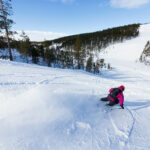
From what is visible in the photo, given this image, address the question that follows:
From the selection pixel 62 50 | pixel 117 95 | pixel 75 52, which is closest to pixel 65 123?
pixel 117 95

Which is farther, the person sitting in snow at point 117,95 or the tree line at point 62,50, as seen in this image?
the tree line at point 62,50

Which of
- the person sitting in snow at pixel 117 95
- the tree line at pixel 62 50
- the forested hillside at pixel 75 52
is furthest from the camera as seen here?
the forested hillside at pixel 75 52

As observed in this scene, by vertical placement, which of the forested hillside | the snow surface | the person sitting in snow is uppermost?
the forested hillside

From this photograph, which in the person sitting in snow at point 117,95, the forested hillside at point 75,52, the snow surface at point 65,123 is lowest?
the snow surface at point 65,123

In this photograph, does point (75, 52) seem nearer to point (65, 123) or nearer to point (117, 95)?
point (117, 95)

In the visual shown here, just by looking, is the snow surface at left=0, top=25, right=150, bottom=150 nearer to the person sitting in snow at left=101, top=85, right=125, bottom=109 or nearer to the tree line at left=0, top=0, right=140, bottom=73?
the person sitting in snow at left=101, top=85, right=125, bottom=109

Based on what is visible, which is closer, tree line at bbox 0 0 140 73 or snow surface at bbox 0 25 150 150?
snow surface at bbox 0 25 150 150

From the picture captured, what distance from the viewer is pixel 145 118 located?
3633mm

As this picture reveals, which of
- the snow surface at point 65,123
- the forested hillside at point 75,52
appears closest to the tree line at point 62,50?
the forested hillside at point 75,52

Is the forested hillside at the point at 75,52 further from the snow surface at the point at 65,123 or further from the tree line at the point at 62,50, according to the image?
the snow surface at the point at 65,123

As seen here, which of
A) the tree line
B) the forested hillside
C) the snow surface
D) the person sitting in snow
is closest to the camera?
the snow surface

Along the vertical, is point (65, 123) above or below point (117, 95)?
below

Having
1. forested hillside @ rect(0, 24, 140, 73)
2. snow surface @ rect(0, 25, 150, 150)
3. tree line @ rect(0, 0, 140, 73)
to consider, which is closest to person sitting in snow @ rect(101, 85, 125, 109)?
snow surface @ rect(0, 25, 150, 150)

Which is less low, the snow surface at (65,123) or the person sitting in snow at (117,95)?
the person sitting in snow at (117,95)
